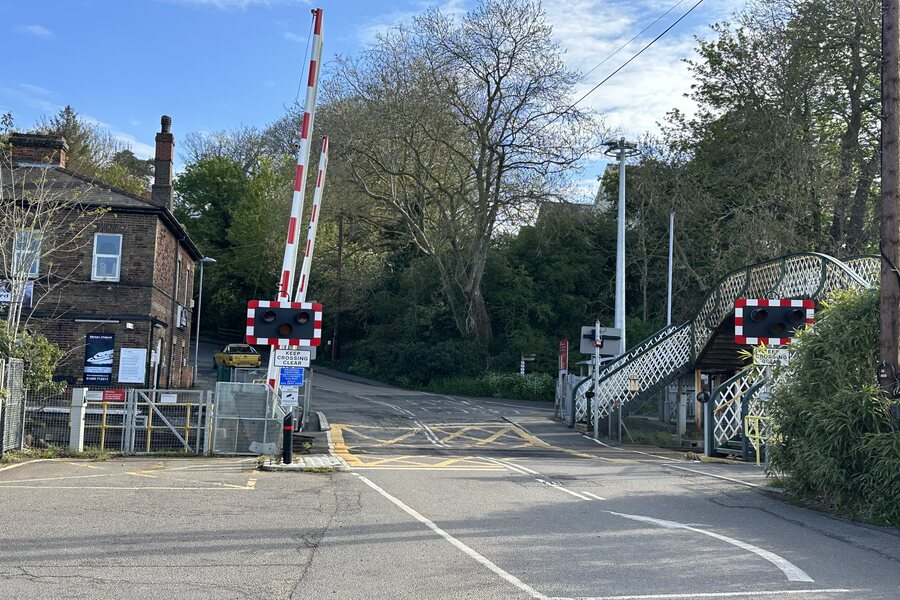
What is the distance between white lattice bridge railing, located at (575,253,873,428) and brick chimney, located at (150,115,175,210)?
18659 mm

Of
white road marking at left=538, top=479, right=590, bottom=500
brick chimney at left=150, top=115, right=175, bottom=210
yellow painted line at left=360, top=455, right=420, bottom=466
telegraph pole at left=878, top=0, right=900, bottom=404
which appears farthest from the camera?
brick chimney at left=150, top=115, right=175, bottom=210

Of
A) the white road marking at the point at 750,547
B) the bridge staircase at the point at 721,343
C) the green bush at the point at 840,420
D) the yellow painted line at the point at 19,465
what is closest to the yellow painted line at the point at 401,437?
the bridge staircase at the point at 721,343

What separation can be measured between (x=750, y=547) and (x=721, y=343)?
726 inches

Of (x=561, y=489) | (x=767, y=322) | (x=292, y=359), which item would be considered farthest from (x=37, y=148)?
(x=767, y=322)

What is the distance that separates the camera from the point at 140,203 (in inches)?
1187

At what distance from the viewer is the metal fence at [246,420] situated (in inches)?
755

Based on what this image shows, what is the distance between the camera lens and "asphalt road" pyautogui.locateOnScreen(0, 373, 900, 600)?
294 inches

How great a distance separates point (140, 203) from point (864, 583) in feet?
87.9

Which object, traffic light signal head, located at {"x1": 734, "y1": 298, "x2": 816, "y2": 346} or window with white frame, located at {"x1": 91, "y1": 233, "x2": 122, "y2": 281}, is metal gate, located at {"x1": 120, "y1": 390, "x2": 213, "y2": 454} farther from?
window with white frame, located at {"x1": 91, "y1": 233, "x2": 122, "y2": 281}

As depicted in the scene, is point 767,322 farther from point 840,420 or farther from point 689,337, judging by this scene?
point 689,337

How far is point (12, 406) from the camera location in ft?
58.1

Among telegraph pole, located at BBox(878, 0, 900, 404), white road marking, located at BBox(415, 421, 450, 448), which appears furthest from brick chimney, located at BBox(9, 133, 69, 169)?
telegraph pole, located at BBox(878, 0, 900, 404)

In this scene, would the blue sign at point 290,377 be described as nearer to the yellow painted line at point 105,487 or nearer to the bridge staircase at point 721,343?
the yellow painted line at point 105,487

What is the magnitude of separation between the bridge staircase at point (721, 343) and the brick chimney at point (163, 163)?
18664 millimetres
